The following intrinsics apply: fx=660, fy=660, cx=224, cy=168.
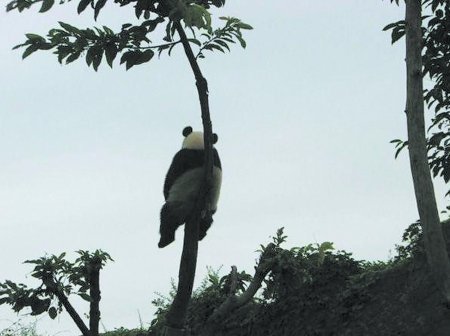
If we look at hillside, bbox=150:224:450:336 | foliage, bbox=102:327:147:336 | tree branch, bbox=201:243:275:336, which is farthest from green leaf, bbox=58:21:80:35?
foliage, bbox=102:327:147:336

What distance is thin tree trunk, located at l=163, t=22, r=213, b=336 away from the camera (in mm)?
4539

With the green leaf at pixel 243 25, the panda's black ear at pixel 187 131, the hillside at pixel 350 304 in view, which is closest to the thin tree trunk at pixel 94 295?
the green leaf at pixel 243 25

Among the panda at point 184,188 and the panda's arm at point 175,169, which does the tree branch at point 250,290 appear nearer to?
the panda at point 184,188

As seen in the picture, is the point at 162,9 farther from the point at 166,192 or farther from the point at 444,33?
the point at 444,33

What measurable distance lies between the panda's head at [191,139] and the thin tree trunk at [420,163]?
2662mm

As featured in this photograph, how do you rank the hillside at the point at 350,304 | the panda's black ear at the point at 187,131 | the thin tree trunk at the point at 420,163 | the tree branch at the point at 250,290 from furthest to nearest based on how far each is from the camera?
the hillside at the point at 350,304
the panda's black ear at the point at 187,131
the tree branch at the point at 250,290
the thin tree trunk at the point at 420,163

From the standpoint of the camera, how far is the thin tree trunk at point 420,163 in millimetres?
5051

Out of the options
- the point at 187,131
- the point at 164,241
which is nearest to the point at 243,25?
the point at 187,131

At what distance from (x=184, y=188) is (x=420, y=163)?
260 centimetres

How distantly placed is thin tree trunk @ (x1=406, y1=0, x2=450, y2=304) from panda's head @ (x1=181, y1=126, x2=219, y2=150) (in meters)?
2.66

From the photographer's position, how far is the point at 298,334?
8.95 meters

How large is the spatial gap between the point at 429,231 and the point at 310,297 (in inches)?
171

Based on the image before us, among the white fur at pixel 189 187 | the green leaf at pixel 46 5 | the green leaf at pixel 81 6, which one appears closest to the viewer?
the green leaf at pixel 46 5

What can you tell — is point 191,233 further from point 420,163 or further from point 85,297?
point 420,163
